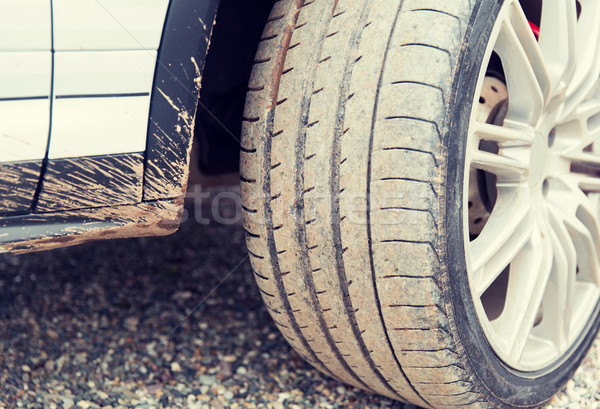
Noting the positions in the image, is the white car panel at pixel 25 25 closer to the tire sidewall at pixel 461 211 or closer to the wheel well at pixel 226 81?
the wheel well at pixel 226 81

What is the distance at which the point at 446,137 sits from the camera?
1106 mm

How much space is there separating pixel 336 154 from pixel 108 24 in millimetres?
469

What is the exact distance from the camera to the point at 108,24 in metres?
1.02

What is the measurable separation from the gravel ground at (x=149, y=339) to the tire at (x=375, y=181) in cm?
38

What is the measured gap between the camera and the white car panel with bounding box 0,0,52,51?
0.96 m

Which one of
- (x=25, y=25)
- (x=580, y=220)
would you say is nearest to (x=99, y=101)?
(x=25, y=25)

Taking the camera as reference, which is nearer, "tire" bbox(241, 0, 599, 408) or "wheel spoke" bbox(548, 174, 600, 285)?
"tire" bbox(241, 0, 599, 408)

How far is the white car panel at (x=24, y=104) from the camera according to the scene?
0.99 metres

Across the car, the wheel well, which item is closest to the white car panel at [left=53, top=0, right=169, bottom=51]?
the car

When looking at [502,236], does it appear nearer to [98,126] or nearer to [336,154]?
[336,154]

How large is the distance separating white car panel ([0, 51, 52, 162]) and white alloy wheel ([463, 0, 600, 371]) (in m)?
0.79

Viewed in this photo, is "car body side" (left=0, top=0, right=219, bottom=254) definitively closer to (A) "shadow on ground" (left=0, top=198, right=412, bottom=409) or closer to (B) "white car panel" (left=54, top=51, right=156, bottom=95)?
(B) "white car panel" (left=54, top=51, right=156, bottom=95)

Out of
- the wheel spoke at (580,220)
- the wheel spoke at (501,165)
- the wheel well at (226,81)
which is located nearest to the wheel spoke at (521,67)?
the wheel spoke at (501,165)

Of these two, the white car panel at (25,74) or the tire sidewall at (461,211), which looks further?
the tire sidewall at (461,211)
